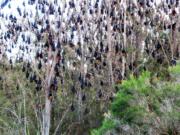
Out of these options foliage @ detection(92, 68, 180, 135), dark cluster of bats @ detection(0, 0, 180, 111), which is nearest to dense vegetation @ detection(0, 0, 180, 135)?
dark cluster of bats @ detection(0, 0, 180, 111)

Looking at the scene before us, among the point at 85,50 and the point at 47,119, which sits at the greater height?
the point at 85,50

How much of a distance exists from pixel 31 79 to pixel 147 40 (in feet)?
16.8

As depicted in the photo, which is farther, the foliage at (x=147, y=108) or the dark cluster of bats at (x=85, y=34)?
the dark cluster of bats at (x=85, y=34)

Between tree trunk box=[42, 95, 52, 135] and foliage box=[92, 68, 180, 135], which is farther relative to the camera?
tree trunk box=[42, 95, 52, 135]

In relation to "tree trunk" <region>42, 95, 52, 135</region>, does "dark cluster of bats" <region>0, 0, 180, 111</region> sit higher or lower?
higher

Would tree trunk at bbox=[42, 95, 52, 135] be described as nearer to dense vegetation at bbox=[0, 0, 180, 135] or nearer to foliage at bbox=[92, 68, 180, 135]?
dense vegetation at bbox=[0, 0, 180, 135]

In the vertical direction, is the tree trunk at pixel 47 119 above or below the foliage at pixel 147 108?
below

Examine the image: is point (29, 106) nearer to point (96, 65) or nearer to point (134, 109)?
point (96, 65)

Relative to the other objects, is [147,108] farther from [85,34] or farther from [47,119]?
[85,34]

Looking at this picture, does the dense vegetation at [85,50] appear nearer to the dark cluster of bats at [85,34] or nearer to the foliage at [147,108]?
the dark cluster of bats at [85,34]

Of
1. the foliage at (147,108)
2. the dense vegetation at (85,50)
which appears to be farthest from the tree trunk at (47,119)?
the foliage at (147,108)

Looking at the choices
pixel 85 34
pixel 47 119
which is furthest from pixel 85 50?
pixel 47 119

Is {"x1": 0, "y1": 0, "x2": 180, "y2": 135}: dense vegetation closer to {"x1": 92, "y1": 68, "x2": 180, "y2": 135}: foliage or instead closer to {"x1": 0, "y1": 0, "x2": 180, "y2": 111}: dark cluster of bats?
{"x1": 0, "y1": 0, "x2": 180, "y2": 111}: dark cluster of bats

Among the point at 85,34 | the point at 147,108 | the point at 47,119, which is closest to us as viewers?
the point at 147,108
